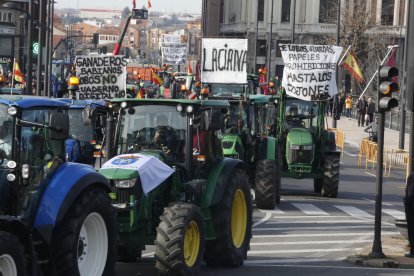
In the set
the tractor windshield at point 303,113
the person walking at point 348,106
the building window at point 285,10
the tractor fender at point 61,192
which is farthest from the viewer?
the building window at point 285,10

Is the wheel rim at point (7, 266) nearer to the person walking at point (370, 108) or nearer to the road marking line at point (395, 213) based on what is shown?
the road marking line at point (395, 213)

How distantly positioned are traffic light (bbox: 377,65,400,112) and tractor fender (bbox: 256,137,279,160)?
782 cm

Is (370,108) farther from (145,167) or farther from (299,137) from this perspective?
(145,167)

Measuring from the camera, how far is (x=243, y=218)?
52.2 feet

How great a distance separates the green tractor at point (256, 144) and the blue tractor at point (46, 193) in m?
12.5

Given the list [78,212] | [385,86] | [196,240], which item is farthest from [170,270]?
[385,86]

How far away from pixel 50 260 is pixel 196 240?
113 inches

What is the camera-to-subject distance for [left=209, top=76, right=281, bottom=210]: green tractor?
24.5m

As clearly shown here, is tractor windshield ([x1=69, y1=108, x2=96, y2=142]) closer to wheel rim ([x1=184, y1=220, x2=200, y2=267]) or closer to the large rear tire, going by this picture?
wheel rim ([x1=184, y1=220, x2=200, y2=267])

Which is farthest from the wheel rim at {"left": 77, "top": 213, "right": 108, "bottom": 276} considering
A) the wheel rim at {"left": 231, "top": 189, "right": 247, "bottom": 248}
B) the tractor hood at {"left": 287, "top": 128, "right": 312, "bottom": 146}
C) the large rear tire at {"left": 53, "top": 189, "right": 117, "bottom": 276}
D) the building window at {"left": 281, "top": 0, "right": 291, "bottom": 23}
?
the building window at {"left": 281, "top": 0, "right": 291, "bottom": 23}

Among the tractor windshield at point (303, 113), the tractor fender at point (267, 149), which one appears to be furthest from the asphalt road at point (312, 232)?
the tractor windshield at point (303, 113)

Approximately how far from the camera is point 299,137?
93.4 feet

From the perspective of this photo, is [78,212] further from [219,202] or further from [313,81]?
[313,81]

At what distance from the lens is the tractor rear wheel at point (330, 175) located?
28031mm
